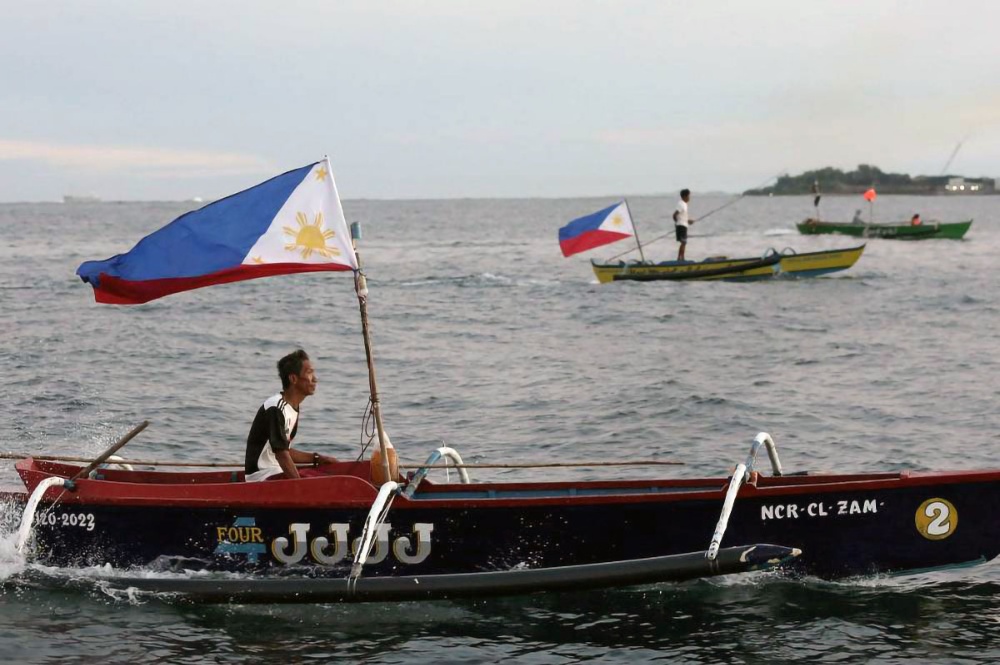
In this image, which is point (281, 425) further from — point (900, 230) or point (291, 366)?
point (900, 230)

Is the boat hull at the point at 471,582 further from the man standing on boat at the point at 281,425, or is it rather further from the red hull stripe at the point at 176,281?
the red hull stripe at the point at 176,281

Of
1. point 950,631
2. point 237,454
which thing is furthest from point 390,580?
point 237,454

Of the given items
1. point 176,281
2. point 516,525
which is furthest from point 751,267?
point 176,281

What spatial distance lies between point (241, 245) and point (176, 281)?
0.56m

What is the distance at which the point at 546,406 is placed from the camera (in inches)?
747

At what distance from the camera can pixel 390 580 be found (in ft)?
30.4

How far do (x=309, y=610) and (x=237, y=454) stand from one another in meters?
6.49

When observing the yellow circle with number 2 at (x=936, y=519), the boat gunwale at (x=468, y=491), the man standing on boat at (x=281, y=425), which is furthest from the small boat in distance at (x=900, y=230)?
the man standing on boat at (x=281, y=425)

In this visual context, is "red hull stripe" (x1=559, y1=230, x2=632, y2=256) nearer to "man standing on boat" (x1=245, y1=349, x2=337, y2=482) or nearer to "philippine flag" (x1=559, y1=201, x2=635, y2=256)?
"philippine flag" (x1=559, y1=201, x2=635, y2=256)

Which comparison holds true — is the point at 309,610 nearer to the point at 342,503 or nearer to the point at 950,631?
the point at 342,503

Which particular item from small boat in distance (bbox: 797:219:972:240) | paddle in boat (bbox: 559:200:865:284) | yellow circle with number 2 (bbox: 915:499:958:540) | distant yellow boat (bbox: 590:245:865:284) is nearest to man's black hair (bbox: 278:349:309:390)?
yellow circle with number 2 (bbox: 915:499:958:540)

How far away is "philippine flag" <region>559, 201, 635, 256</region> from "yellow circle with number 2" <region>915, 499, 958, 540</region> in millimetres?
24779

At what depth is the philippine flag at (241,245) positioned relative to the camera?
9.33m

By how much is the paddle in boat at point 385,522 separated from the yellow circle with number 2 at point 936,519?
0.01 m
